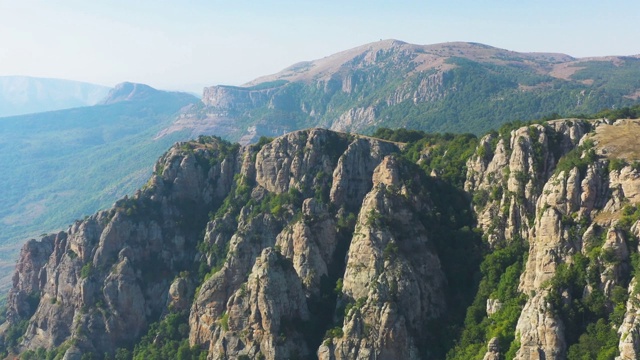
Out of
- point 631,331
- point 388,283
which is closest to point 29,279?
point 388,283

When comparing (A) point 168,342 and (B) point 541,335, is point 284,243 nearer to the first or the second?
(A) point 168,342

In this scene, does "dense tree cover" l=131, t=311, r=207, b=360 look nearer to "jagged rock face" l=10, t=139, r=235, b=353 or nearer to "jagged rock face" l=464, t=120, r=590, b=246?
"jagged rock face" l=10, t=139, r=235, b=353

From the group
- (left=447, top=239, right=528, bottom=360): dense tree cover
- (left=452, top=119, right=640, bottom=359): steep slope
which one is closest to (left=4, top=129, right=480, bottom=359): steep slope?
(left=447, top=239, right=528, bottom=360): dense tree cover

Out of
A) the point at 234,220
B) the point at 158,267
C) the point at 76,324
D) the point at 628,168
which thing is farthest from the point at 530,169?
the point at 76,324

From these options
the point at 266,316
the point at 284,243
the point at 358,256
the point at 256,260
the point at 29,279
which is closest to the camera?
the point at 266,316

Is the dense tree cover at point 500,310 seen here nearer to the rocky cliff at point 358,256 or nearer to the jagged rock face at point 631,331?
the rocky cliff at point 358,256
